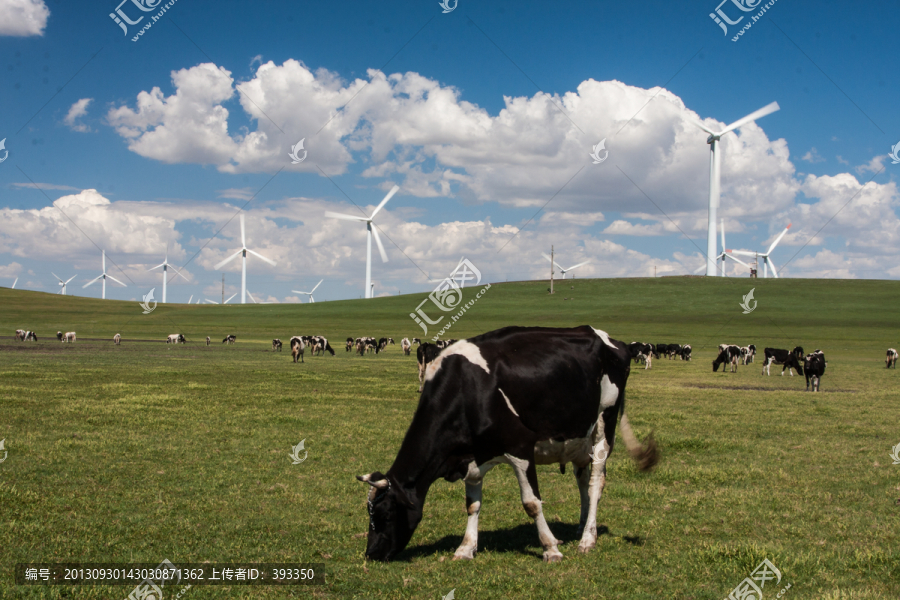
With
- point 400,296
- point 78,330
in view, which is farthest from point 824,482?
point 400,296

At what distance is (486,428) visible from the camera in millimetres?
6770

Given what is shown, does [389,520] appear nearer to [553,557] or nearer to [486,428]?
[486,428]

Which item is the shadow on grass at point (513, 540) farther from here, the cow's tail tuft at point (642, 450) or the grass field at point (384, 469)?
the cow's tail tuft at point (642, 450)

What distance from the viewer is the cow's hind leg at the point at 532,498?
22.3ft

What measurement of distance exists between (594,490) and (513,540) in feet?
3.72

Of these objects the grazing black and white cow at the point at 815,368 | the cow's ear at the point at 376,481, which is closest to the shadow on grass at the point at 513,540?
the cow's ear at the point at 376,481

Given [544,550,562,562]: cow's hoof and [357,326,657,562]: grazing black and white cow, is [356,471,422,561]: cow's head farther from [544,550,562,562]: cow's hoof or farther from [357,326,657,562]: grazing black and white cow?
[544,550,562,562]: cow's hoof

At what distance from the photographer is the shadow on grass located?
7.27 m

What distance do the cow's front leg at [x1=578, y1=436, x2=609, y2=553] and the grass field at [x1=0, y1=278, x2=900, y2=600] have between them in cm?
15

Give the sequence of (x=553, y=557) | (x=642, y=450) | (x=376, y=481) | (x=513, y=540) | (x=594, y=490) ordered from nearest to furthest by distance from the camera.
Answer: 1. (x=376, y=481)
2. (x=553, y=557)
3. (x=594, y=490)
4. (x=513, y=540)
5. (x=642, y=450)

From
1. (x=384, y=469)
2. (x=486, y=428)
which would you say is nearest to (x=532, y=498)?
(x=486, y=428)

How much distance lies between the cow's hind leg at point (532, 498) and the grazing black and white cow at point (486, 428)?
0.03 feet

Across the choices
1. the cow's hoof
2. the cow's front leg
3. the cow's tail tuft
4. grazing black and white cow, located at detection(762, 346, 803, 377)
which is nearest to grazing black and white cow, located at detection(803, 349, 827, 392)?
grazing black and white cow, located at detection(762, 346, 803, 377)

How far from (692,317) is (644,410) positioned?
78621 millimetres
